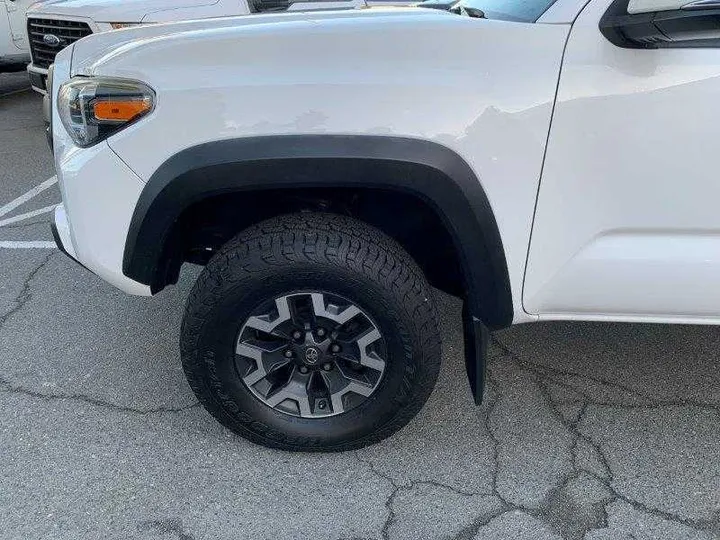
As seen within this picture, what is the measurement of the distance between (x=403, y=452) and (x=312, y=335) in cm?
57

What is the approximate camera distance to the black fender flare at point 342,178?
1935 millimetres

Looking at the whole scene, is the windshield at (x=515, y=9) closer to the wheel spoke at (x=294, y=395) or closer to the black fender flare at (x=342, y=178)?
the black fender flare at (x=342, y=178)

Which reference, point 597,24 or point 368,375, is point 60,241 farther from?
point 597,24

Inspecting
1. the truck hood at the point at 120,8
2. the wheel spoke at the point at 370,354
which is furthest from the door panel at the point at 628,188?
the truck hood at the point at 120,8

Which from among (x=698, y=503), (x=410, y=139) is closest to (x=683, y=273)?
(x=698, y=503)

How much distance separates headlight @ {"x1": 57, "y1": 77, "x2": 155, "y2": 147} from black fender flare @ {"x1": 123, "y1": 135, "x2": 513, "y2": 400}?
21cm

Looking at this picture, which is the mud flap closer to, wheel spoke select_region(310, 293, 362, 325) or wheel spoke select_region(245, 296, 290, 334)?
wheel spoke select_region(310, 293, 362, 325)

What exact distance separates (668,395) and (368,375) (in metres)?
1.32

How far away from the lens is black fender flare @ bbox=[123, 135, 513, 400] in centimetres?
193

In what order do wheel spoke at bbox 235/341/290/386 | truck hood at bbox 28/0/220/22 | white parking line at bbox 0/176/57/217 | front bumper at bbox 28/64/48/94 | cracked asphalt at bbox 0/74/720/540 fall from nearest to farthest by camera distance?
cracked asphalt at bbox 0/74/720/540, wheel spoke at bbox 235/341/290/386, white parking line at bbox 0/176/57/217, truck hood at bbox 28/0/220/22, front bumper at bbox 28/64/48/94

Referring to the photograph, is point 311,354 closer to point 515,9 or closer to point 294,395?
point 294,395

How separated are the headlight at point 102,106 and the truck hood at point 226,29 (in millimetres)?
89

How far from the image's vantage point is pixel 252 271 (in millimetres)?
2107

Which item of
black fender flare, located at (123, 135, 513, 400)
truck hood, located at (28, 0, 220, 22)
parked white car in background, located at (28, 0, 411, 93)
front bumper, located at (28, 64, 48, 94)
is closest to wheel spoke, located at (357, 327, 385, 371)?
black fender flare, located at (123, 135, 513, 400)
